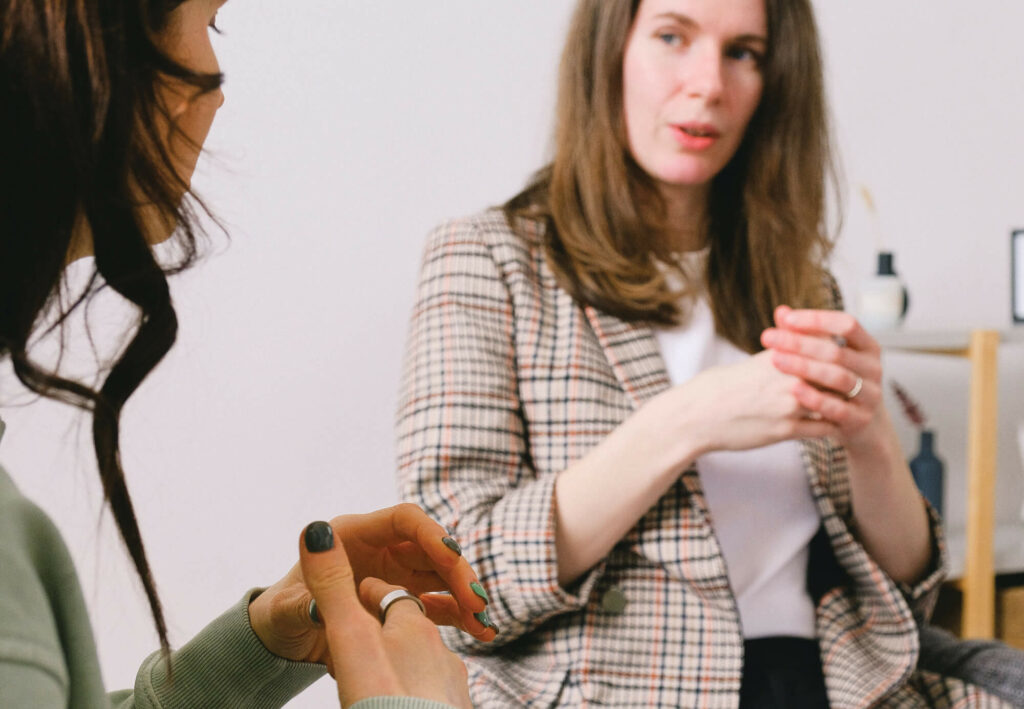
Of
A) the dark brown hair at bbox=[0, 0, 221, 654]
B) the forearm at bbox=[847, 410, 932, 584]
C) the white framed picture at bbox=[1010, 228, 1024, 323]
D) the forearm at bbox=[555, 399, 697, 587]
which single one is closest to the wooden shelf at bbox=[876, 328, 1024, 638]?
the white framed picture at bbox=[1010, 228, 1024, 323]

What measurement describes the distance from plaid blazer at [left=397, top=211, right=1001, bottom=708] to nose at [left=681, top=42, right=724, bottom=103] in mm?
245

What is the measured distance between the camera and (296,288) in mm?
1401

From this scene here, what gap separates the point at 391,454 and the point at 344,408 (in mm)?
103

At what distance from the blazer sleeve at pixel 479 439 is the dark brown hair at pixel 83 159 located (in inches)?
16.0

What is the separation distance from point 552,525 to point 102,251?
0.49m

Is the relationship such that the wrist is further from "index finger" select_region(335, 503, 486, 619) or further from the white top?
"index finger" select_region(335, 503, 486, 619)

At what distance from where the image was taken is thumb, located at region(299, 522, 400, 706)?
1.47 feet

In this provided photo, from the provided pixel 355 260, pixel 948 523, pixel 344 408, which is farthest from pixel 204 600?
pixel 948 523

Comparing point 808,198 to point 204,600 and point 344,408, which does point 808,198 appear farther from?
point 204,600

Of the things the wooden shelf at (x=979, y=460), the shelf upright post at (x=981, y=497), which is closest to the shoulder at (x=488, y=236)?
the wooden shelf at (x=979, y=460)

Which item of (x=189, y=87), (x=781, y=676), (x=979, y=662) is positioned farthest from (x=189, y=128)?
(x=979, y=662)

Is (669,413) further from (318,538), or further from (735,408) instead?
(318,538)

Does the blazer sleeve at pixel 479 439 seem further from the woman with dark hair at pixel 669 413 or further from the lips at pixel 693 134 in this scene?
the lips at pixel 693 134

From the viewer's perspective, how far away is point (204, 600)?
1350 millimetres
